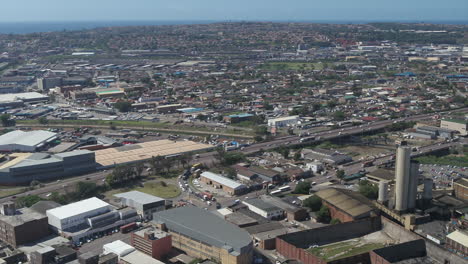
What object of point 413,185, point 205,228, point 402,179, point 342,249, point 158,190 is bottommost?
point 158,190

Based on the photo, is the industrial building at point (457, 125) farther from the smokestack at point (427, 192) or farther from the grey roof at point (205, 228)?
A: the grey roof at point (205, 228)

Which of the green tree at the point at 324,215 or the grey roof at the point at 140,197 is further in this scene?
the grey roof at the point at 140,197

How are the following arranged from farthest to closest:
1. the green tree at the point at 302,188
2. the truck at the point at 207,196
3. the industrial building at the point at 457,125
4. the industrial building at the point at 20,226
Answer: the industrial building at the point at 457,125, the green tree at the point at 302,188, the truck at the point at 207,196, the industrial building at the point at 20,226

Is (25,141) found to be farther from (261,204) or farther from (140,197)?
(261,204)

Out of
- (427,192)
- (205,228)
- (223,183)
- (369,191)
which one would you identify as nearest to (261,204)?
(223,183)

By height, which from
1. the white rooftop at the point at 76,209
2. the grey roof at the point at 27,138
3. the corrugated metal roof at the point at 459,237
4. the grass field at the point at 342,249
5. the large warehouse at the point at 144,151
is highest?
the grey roof at the point at 27,138

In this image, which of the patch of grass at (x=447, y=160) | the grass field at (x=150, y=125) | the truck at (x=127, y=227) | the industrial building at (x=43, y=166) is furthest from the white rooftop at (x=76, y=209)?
the patch of grass at (x=447, y=160)

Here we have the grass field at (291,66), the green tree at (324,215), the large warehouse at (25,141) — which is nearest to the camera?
the green tree at (324,215)

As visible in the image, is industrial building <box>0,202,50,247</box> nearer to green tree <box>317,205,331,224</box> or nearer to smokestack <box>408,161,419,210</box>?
green tree <box>317,205,331,224</box>
